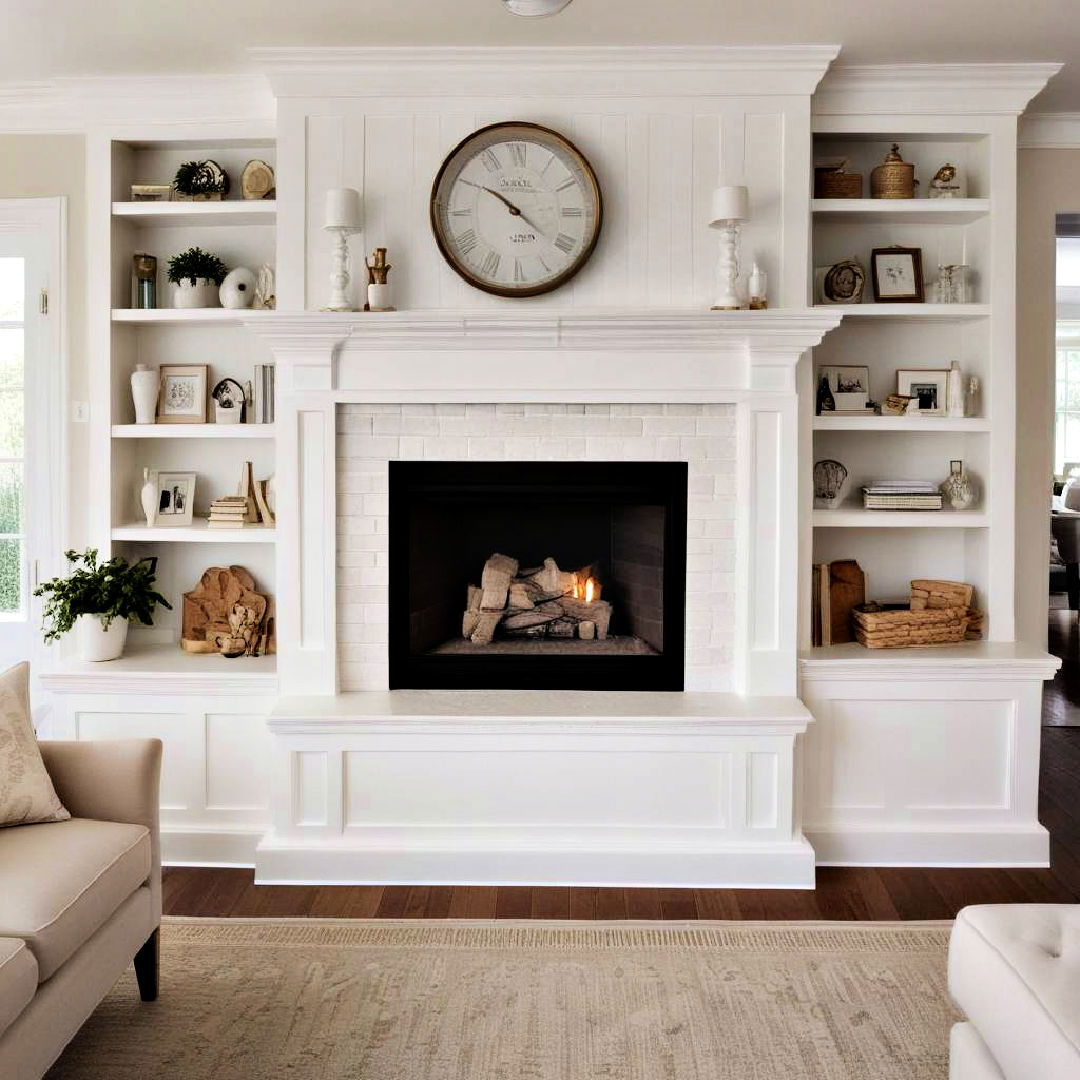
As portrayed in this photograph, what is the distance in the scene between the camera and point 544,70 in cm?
330

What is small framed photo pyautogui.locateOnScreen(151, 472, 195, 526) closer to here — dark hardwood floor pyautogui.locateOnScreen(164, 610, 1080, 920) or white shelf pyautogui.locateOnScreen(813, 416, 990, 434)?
dark hardwood floor pyautogui.locateOnScreen(164, 610, 1080, 920)

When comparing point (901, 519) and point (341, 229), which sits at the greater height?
point (341, 229)

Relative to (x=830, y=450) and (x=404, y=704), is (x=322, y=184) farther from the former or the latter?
(x=830, y=450)

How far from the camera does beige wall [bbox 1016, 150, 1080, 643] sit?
152 inches

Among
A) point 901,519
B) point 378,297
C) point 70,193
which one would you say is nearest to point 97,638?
point 378,297

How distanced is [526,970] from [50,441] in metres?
2.58

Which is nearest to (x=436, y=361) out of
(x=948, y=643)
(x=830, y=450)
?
(x=830, y=450)

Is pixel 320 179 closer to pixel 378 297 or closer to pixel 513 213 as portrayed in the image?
pixel 378 297

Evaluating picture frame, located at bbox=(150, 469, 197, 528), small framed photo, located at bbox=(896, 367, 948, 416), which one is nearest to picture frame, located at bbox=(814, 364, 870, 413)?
small framed photo, located at bbox=(896, 367, 948, 416)

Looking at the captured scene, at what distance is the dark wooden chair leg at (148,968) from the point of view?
250 centimetres

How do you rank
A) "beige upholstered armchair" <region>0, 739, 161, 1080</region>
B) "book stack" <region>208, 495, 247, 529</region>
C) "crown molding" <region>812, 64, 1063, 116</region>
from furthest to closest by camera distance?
1. "book stack" <region>208, 495, 247, 529</region>
2. "crown molding" <region>812, 64, 1063, 116</region>
3. "beige upholstered armchair" <region>0, 739, 161, 1080</region>

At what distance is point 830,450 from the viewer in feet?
12.6

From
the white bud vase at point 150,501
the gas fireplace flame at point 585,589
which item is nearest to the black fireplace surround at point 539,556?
the gas fireplace flame at point 585,589

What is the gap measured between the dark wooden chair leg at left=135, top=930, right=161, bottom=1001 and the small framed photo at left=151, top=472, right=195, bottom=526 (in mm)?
1704
